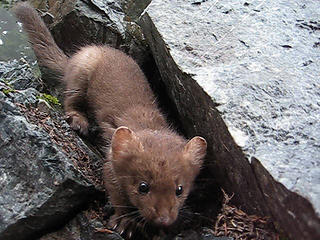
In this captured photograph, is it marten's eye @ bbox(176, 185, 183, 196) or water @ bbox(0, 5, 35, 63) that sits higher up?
marten's eye @ bbox(176, 185, 183, 196)

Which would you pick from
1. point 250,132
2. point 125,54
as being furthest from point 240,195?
point 125,54

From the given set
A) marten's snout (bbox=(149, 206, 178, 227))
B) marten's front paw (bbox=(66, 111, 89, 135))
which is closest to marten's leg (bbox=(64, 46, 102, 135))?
marten's front paw (bbox=(66, 111, 89, 135))

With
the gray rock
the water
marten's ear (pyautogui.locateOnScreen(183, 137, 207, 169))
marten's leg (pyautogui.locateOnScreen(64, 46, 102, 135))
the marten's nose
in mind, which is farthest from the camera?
the water

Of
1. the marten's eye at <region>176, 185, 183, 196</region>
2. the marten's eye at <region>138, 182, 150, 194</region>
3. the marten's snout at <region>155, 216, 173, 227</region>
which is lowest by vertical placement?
the marten's eye at <region>138, 182, 150, 194</region>

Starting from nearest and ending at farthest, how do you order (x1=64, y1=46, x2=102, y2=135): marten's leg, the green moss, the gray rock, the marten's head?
the marten's head
the gray rock
the green moss
(x1=64, y1=46, x2=102, y2=135): marten's leg

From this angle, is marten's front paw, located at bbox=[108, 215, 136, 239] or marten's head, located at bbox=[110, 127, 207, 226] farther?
marten's front paw, located at bbox=[108, 215, 136, 239]

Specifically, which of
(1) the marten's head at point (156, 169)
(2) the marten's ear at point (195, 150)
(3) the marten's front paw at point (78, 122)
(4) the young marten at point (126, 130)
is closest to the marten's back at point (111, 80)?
(4) the young marten at point (126, 130)

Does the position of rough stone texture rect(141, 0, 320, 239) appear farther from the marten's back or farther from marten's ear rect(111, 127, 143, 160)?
marten's ear rect(111, 127, 143, 160)

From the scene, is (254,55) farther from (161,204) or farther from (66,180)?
(66,180)
